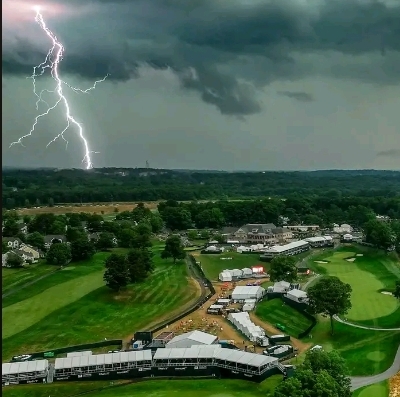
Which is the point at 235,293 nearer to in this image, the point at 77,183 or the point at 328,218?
the point at 328,218

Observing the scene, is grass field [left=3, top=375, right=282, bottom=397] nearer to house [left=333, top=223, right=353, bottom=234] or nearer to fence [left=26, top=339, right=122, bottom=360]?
fence [left=26, top=339, right=122, bottom=360]

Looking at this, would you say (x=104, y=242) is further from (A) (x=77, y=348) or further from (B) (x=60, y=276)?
(A) (x=77, y=348)

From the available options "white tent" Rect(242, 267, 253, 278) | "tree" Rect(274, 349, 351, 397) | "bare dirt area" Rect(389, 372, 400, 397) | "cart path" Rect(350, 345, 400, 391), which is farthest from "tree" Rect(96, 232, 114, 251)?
"tree" Rect(274, 349, 351, 397)

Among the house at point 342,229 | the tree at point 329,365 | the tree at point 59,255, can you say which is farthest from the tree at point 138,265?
the house at point 342,229

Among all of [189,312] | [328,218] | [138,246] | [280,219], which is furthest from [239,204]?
[189,312]

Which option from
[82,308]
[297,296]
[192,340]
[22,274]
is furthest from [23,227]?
[192,340]

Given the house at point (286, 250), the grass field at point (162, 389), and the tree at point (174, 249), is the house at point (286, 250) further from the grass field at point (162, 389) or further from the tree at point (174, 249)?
the grass field at point (162, 389)
